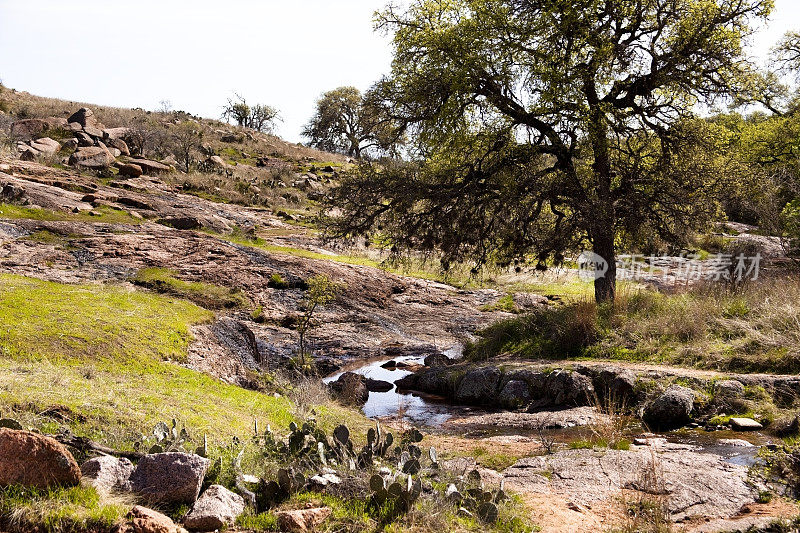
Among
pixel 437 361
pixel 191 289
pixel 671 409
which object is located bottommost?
pixel 437 361

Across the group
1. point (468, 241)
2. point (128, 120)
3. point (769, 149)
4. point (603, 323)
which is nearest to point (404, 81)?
point (468, 241)

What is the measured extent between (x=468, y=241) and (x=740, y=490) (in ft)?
33.8

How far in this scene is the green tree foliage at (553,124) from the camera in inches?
530

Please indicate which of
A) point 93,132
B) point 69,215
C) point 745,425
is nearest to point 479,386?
point 745,425

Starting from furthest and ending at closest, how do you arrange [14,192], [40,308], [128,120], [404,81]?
1. [128,120]
2. [14,192]
3. [404,81]
4. [40,308]

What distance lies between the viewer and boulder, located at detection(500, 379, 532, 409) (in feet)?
39.2

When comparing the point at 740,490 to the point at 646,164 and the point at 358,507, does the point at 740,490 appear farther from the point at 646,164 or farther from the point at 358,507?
the point at 646,164

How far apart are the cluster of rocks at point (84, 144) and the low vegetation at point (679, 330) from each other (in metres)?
25.7

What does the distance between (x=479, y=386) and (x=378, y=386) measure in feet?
9.25

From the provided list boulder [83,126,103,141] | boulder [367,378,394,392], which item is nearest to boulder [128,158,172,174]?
boulder [83,126,103,141]

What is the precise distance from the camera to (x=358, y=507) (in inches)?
200

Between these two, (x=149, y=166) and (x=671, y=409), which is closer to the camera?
(x=671, y=409)

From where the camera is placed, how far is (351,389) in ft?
41.5

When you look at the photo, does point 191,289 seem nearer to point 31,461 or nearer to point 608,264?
point 608,264
